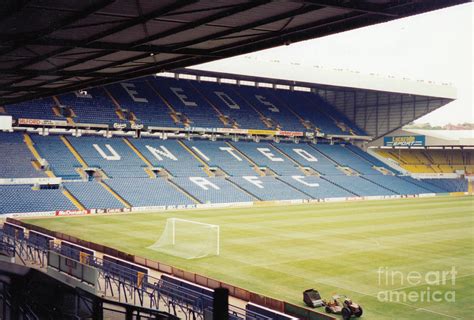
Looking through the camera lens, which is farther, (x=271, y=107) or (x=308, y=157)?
(x=271, y=107)

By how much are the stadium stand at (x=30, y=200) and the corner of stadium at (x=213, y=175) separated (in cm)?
15

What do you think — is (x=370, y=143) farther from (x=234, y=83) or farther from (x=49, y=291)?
(x=49, y=291)

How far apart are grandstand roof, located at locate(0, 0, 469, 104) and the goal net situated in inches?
452

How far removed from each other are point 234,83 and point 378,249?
4546 centimetres

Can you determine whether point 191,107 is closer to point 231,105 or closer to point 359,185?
point 231,105

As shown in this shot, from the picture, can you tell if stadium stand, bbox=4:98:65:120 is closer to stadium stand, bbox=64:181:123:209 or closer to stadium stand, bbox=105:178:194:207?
stadium stand, bbox=64:181:123:209

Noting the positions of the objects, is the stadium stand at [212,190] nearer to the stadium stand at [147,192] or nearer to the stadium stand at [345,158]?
the stadium stand at [147,192]

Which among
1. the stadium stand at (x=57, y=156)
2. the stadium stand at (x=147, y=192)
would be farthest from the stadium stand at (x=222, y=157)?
the stadium stand at (x=57, y=156)

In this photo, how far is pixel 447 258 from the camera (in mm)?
23000

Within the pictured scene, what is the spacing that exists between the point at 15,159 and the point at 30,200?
532 centimetres

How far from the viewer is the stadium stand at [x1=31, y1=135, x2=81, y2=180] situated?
4284cm

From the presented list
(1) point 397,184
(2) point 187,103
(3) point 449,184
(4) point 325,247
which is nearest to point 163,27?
(4) point 325,247

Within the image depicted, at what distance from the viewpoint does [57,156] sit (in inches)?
1754

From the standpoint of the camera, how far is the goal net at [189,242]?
79.6 ft
